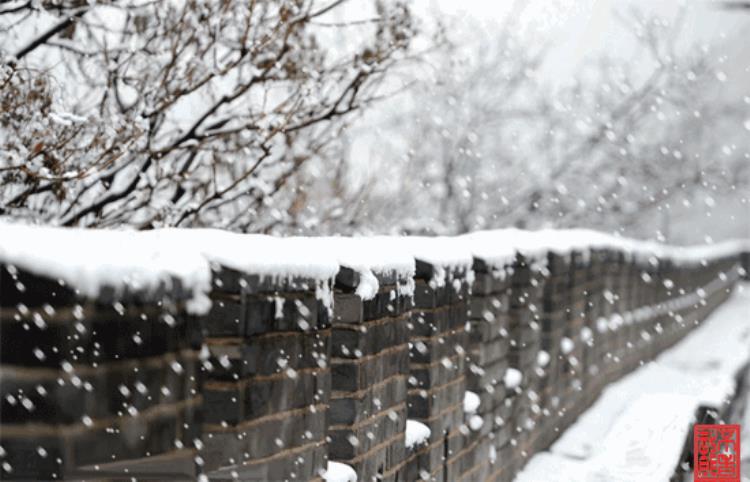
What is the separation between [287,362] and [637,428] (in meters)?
5.76

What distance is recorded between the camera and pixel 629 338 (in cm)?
1336

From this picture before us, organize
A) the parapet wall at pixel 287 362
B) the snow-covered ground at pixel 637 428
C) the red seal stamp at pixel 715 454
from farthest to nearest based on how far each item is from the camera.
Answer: the red seal stamp at pixel 715 454 → the snow-covered ground at pixel 637 428 → the parapet wall at pixel 287 362

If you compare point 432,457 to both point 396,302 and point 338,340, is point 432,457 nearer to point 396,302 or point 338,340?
point 396,302

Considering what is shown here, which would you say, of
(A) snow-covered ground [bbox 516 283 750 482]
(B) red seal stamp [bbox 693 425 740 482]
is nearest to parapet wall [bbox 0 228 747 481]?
(A) snow-covered ground [bbox 516 283 750 482]

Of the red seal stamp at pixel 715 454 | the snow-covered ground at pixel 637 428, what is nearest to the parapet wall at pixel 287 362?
the snow-covered ground at pixel 637 428

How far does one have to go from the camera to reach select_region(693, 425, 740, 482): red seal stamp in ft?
27.4

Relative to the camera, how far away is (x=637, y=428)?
8750 millimetres

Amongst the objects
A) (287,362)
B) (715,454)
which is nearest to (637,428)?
(715,454)

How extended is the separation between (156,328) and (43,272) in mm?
365

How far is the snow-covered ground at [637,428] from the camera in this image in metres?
7.71

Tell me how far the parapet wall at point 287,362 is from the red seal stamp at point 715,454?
1165 millimetres

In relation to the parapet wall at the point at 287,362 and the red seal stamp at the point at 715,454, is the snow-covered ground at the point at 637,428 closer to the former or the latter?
the red seal stamp at the point at 715,454

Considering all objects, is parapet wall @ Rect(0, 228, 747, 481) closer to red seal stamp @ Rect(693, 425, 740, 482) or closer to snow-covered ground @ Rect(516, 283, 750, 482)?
snow-covered ground @ Rect(516, 283, 750, 482)

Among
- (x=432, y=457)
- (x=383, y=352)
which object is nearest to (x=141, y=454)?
(x=383, y=352)
